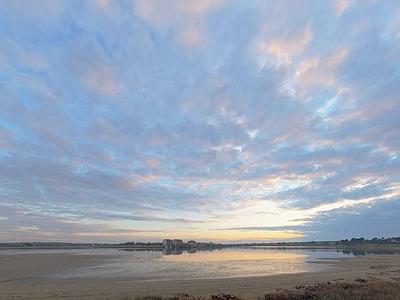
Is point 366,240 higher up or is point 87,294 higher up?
point 366,240

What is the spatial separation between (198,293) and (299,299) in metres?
6.92

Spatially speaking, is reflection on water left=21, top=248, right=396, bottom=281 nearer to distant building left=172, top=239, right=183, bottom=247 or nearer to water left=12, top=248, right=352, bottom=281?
water left=12, top=248, right=352, bottom=281

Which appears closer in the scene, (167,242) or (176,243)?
(167,242)

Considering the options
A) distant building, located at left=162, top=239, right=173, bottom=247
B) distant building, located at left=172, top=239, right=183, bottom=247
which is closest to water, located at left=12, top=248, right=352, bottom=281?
distant building, located at left=162, top=239, right=173, bottom=247

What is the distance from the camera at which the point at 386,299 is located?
12.2m

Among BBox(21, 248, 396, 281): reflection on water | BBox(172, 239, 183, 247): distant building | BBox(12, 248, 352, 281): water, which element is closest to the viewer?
BBox(12, 248, 352, 281): water

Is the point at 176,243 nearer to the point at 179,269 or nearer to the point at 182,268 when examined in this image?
the point at 182,268

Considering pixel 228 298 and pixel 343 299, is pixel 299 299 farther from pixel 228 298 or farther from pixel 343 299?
pixel 228 298

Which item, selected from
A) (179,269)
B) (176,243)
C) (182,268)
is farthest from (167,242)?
(179,269)

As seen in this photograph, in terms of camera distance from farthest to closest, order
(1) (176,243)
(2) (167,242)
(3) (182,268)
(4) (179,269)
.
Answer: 1. (1) (176,243)
2. (2) (167,242)
3. (3) (182,268)
4. (4) (179,269)

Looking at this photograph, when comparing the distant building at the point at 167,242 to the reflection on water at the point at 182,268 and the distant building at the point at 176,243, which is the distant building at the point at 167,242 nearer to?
the distant building at the point at 176,243

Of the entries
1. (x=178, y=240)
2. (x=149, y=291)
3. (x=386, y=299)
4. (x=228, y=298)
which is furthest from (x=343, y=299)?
(x=178, y=240)

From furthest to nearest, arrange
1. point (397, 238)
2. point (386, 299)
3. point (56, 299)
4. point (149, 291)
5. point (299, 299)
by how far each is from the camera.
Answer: point (397, 238) < point (149, 291) < point (56, 299) < point (299, 299) < point (386, 299)

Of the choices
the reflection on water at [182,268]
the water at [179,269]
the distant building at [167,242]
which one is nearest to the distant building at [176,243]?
the distant building at [167,242]
